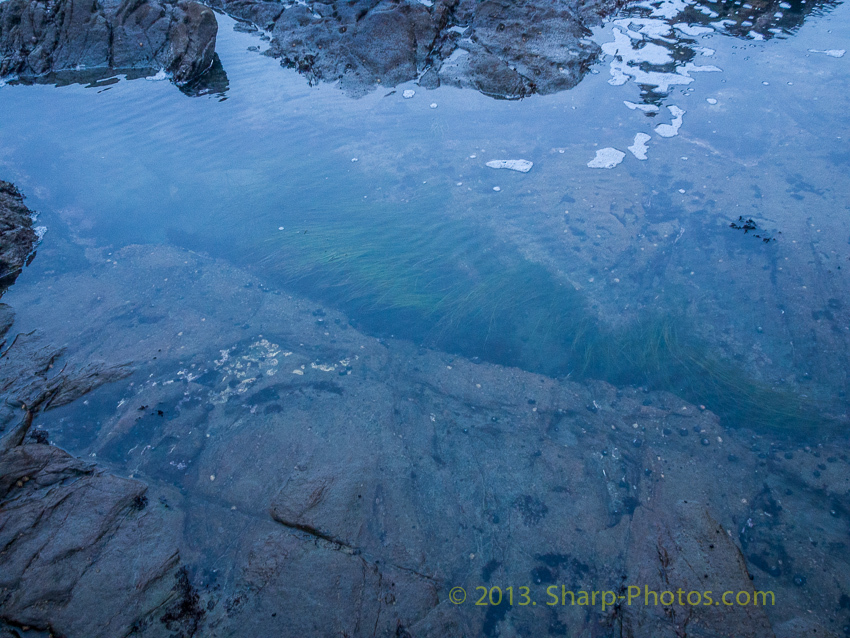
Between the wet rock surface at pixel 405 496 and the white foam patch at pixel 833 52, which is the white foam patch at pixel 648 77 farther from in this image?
the wet rock surface at pixel 405 496

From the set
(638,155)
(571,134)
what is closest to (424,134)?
(571,134)

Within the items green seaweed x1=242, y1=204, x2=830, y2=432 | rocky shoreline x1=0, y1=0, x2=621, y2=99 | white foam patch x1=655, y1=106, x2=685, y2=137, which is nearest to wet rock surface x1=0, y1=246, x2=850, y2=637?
green seaweed x1=242, y1=204, x2=830, y2=432

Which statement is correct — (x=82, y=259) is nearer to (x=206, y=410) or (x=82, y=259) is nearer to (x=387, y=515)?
(x=206, y=410)

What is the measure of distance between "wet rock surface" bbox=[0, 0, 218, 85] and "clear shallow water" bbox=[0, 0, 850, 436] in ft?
2.58

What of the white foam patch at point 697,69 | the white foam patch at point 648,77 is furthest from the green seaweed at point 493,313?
the white foam patch at point 697,69

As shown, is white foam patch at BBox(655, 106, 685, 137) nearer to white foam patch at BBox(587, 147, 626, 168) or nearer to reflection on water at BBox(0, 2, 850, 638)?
reflection on water at BBox(0, 2, 850, 638)

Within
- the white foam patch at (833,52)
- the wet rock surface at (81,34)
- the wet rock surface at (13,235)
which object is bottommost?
the white foam patch at (833,52)

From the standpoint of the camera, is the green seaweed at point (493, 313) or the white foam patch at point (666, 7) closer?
the green seaweed at point (493, 313)

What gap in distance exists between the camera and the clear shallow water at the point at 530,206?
369 centimetres

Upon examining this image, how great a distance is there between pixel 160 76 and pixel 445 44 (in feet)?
15.8

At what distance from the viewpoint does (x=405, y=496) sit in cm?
280

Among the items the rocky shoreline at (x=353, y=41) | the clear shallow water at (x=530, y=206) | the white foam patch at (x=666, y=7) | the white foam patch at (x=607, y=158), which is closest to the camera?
the clear shallow water at (x=530, y=206)

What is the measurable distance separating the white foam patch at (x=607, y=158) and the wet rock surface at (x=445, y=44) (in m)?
1.70

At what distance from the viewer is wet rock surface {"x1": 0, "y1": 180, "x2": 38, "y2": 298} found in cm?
423
